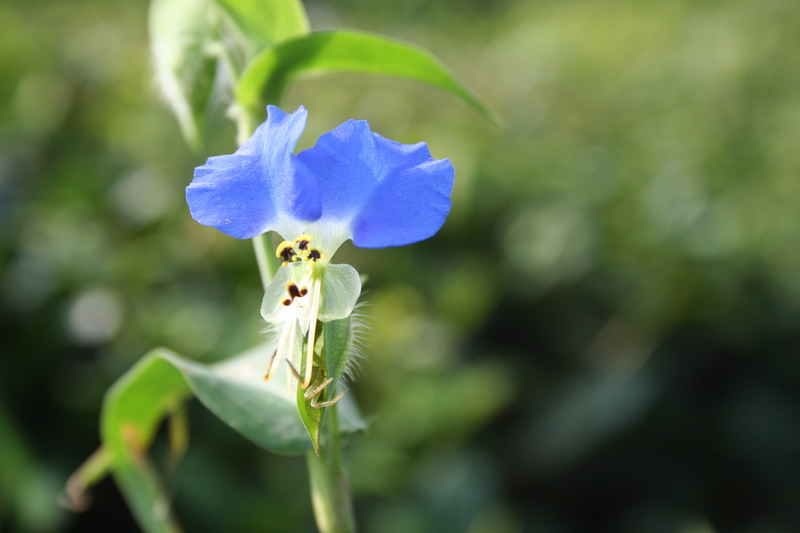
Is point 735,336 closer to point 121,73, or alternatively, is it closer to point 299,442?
point 299,442

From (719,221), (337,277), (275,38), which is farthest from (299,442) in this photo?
(719,221)

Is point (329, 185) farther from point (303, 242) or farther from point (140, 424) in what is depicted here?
point (140, 424)

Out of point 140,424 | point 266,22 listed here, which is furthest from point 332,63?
point 140,424

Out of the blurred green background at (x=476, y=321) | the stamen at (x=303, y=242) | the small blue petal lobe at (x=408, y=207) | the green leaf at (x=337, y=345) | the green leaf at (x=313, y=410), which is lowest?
the blurred green background at (x=476, y=321)

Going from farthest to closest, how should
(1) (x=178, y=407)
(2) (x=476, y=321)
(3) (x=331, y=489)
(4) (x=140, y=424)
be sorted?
(2) (x=476, y=321), (1) (x=178, y=407), (4) (x=140, y=424), (3) (x=331, y=489)

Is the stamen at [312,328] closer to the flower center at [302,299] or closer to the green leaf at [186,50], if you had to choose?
the flower center at [302,299]

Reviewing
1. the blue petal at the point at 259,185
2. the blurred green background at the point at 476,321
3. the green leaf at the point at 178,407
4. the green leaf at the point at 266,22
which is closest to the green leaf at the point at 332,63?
the green leaf at the point at 266,22
